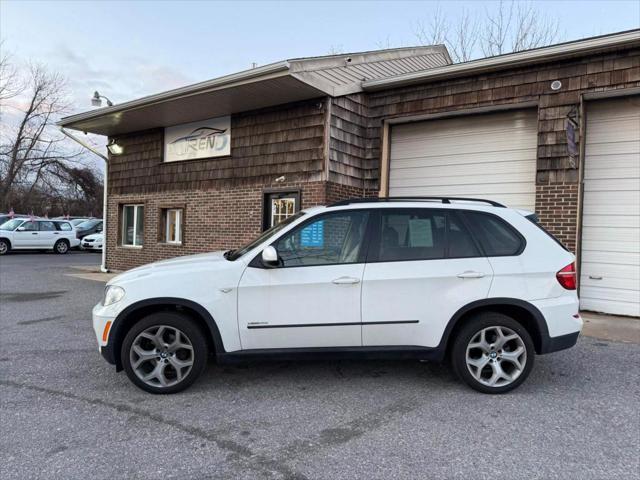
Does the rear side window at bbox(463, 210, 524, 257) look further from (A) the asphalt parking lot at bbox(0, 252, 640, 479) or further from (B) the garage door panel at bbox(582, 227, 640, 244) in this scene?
(B) the garage door panel at bbox(582, 227, 640, 244)

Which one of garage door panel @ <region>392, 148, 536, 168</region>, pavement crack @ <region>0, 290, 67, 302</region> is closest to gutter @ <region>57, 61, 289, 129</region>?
garage door panel @ <region>392, 148, 536, 168</region>

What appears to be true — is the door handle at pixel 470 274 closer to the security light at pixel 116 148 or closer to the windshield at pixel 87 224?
the security light at pixel 116 148

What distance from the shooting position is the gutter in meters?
7.74

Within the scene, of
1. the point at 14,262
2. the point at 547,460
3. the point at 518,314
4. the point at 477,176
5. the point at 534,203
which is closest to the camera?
the point at 547,460

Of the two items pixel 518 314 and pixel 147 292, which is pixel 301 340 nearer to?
pixel 147 292

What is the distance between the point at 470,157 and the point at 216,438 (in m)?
7.06

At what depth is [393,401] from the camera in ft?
12.5

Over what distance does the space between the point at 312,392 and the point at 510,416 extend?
5.22 feet

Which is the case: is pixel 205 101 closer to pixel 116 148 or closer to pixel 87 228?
pixel 116 148

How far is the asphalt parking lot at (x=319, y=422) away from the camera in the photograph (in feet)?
9.11

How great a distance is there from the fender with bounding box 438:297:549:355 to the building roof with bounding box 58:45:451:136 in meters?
5.26

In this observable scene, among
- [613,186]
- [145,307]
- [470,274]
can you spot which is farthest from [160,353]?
[613,186]

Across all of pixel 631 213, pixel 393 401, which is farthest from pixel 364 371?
pixel 631 213

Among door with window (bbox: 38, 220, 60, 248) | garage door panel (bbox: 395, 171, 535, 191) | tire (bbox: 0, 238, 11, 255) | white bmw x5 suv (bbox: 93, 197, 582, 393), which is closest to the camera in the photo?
white bmw x5 suv (bbox: 93, 197, 582, 393)
